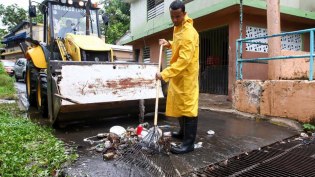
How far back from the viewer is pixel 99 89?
16.4ft

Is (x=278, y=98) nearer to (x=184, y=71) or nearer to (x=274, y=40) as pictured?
(x=274, y=40)

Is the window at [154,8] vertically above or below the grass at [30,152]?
above

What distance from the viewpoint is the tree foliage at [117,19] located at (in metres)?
23.4

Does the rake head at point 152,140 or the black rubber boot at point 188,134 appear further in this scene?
the black rubber boot at point 188,134

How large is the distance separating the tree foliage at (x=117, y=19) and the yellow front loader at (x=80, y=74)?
16.3 meters

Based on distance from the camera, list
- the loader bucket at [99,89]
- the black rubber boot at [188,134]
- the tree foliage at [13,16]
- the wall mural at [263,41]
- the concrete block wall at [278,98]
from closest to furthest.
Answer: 1. the black rubber boot at [188,134]
2. the loader bucket at [99,89]
3. the concrete block wall at [278,98]
4. the wall mural at [263,41]
5. the tree foliage at [13,16]

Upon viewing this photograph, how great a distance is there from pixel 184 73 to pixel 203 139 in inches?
49.2

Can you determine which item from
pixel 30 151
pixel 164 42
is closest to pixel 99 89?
pixel 164 42

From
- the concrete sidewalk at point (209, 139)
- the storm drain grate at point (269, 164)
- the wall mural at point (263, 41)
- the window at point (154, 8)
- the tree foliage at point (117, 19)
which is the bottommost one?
the storm drain grate at point (269, 164)

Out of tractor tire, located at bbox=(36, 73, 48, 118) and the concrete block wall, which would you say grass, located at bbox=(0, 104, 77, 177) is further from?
the concrete block wall

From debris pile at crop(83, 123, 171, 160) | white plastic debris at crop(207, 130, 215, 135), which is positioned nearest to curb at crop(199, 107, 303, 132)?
white plastic debris at crop(207, 130, 215, 135)

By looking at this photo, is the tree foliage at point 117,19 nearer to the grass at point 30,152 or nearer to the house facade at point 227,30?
the house facade at point 227,30

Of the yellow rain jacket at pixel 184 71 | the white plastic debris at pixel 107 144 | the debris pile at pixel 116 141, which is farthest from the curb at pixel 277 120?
the white plastic debris at pixel 107 144

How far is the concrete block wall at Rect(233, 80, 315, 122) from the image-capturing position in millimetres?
5285
